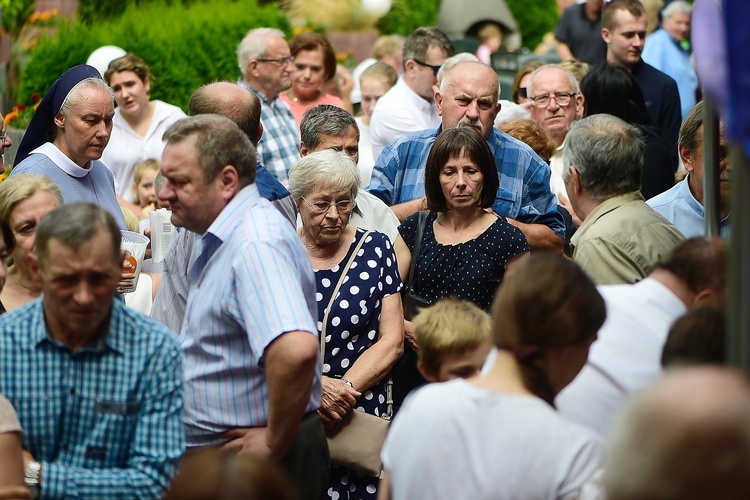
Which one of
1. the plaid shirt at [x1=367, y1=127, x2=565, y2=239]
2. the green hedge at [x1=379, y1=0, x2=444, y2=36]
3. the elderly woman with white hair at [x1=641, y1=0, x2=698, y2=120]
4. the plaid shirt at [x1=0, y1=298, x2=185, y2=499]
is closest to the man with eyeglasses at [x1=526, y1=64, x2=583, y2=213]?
the plaid shirt at [x1=367, y1=127, x2=565, y2=239]

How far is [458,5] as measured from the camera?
19203mm

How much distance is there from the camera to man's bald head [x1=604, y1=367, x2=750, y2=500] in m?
2.03

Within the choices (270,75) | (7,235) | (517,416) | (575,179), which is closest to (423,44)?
(270,75)

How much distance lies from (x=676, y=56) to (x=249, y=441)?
818cm

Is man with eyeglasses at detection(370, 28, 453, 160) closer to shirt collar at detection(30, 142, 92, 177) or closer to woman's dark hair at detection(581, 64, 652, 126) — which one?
woman's dark hair at detection(581, 64, 652, 126)

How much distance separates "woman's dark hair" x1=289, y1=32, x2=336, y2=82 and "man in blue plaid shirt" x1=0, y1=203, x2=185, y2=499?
21.3ft

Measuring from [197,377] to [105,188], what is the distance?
2351mm

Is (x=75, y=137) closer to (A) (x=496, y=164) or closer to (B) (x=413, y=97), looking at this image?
(A) (x=496, y=164)

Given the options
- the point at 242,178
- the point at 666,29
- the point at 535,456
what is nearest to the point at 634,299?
the point at 535,456

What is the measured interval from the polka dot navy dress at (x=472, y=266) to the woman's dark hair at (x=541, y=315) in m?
2.07

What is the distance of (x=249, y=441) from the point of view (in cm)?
368

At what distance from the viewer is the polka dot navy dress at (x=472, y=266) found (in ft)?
16.4

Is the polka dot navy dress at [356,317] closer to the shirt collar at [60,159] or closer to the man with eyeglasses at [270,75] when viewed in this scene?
the shirt collar at [60,159]

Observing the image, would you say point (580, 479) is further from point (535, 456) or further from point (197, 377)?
point (197, 377)
